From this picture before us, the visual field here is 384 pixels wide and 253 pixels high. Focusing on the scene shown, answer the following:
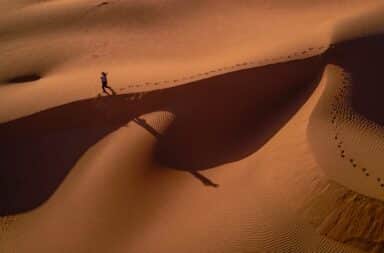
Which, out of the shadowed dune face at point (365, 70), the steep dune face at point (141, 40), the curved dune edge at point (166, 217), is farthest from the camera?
the steep dune face at point (141, 40)

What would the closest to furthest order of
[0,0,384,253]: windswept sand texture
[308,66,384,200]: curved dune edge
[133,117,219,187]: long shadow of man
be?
[0,0,384,253]: windswept sand texture
[308,66,384,200]: curved dune edge
[133,117,219,187]: long shadow of man

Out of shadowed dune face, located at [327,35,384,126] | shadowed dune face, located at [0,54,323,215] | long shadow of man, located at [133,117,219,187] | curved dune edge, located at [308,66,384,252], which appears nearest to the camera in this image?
curved dune edge, located at [308,66,384,252]

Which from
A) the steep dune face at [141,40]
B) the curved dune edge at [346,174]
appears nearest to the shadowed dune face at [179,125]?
the steep dune face at [141,40]

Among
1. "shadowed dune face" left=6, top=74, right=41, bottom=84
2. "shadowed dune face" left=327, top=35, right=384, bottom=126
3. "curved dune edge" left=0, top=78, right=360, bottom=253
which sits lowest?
"curved dune edge" left=0, top=78, right=360, bottom=253

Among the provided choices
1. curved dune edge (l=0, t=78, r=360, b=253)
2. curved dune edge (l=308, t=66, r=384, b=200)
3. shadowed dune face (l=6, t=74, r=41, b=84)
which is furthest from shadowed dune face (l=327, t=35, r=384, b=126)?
shadowed dune face (l=6, t=74, r=41, b=84)

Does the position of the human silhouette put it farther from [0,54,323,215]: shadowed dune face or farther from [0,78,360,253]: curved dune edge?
[0,78,360,253]: curved dune edge

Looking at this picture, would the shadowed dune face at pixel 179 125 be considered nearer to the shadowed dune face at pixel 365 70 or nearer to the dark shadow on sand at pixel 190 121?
the dark shadow on sand at pixel 190 121
